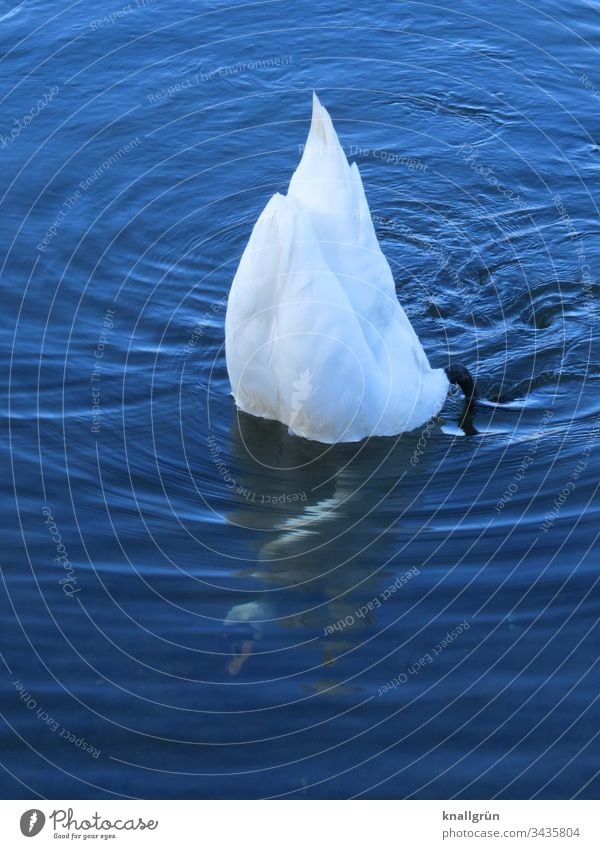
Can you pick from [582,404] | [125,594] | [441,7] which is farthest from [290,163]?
[125,594]

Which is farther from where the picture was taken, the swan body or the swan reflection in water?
the swan body

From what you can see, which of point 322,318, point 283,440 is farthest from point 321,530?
point 322,318

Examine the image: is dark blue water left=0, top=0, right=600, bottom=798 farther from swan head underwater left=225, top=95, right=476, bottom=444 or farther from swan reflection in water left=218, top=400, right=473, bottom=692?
swan head underwater left=225, top=95, right=476, bottom=444

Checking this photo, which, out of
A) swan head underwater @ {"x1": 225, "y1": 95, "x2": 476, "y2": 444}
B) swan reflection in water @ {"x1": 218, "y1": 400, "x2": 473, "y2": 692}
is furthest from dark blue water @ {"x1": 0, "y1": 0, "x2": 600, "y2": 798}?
swan head underwater @ {"x1": 225, "y1": 95, "x2": 476, "y2": 444}

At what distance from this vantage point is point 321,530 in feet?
31.9

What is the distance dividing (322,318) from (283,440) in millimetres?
1596

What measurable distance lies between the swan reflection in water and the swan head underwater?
0.74 ft

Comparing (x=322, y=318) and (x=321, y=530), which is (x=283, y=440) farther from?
(x=322, y=318)

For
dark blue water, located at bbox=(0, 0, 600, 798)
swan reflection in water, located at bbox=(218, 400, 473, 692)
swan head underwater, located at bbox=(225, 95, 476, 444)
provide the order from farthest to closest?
swan head underwater, located at bbox=(225, 95, 476, 444) → swan reflection in water, located at bbox=(218, 400, 473, 692) → dark blue water, located at bbox=(0, 0, 600, 798)

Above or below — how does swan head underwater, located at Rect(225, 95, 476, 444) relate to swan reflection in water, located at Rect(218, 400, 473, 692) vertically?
above

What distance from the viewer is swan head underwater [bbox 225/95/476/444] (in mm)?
9102

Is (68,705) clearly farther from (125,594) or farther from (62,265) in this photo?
(62,265)

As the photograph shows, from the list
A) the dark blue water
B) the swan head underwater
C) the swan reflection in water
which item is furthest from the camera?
the swan head underwater

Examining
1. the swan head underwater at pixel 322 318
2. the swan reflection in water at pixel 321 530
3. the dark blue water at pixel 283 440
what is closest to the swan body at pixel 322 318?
the swan head underwater at pixel 322 318
